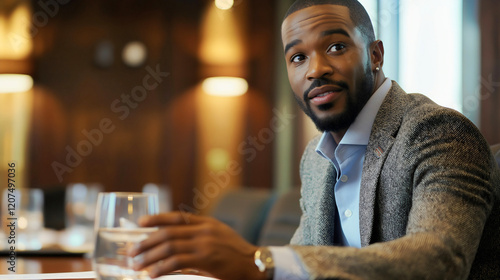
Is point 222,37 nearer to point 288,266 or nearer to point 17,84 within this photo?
point 17,84

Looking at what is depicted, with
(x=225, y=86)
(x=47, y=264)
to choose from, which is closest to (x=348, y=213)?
(x=47, y=264)

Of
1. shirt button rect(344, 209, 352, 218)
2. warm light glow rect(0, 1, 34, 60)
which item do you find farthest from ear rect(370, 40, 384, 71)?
warm light glow rect(0, 1, 34, 60)

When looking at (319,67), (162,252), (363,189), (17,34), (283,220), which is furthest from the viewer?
(17,34)

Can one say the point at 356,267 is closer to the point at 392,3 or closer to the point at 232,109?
the point at 392,3

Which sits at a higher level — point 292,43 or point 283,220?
point 292,43

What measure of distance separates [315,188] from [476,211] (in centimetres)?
71

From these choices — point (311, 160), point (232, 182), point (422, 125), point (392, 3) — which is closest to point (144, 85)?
point (232, 182)

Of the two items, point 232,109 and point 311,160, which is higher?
point 232,109

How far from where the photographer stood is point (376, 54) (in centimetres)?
187

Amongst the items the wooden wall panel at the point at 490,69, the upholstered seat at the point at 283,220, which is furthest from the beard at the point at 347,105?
the wooden wall panel at the point at 490,69

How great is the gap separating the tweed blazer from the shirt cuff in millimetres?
14

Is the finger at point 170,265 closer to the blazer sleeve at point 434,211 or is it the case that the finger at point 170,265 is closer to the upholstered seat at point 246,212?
the blazer sleeve at point 434,211

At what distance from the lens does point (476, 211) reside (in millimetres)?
1227

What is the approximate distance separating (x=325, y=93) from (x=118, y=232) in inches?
35.6
